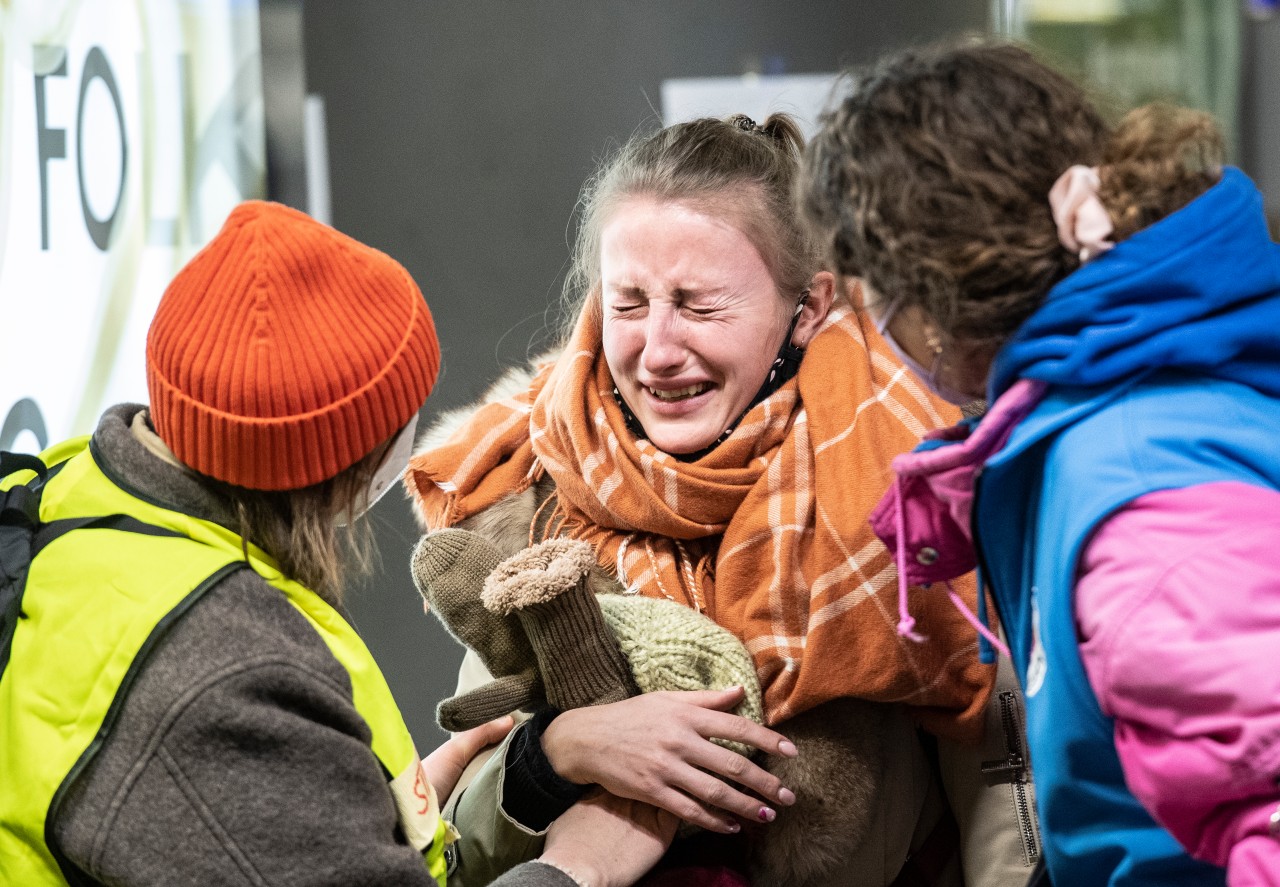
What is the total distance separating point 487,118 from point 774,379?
1411 millimetres

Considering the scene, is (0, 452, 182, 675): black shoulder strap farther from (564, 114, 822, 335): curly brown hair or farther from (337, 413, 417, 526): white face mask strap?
(564, 114, 822, 335): curly brown hair

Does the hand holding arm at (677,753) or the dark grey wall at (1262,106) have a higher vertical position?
the dark grey wall at (1262,106)

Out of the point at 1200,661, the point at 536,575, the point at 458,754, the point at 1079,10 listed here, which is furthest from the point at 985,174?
the point at 1079,10

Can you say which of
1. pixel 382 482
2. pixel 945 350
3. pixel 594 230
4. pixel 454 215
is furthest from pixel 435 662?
pixel 945 350

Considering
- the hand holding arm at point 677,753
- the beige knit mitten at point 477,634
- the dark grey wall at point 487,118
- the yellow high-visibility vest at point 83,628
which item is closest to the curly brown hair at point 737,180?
the beige knit mitten at point 477,634

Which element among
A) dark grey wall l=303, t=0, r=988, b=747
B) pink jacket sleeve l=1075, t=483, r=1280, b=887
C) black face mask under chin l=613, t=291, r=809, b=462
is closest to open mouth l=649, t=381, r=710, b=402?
black face mask under chin l=613, t=291, r=809, b=462

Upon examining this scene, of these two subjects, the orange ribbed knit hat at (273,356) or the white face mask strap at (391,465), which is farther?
the white face mask strap at (391,465)

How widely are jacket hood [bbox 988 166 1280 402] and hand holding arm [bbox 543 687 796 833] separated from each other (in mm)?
673

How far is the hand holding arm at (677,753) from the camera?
1.47 meters

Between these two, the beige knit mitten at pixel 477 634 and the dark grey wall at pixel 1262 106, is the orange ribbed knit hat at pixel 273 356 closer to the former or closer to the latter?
the beige knit mitten at pixel 477 634

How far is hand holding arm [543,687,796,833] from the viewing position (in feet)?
4.83

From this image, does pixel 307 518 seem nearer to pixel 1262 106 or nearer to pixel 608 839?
pixel 608 839

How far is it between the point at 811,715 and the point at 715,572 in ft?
0.77

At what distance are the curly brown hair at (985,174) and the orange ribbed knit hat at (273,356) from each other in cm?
Result: 43
